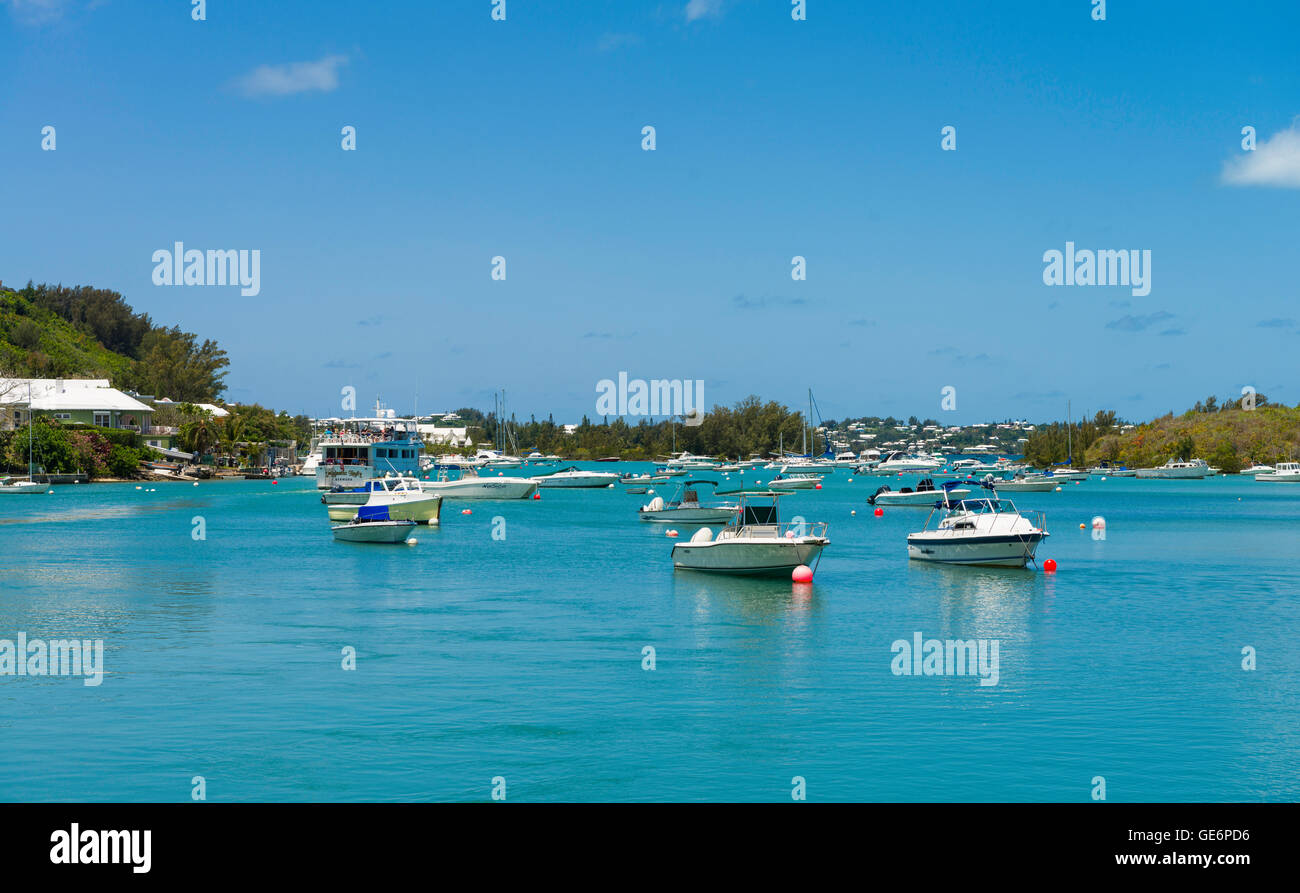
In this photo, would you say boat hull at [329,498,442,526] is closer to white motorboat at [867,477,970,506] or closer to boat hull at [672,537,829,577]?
boat hull at [672,537,829,577]

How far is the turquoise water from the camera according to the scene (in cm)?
1994

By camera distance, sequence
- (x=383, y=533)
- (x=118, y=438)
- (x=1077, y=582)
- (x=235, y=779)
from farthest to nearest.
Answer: (x=118, y=438), (x=383, y=533), (x=1077, y=582), (x=235, y=779)

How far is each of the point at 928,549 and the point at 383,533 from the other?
3147 cm

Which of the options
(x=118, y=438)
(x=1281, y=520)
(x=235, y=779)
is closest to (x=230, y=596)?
(x=235, y=779)

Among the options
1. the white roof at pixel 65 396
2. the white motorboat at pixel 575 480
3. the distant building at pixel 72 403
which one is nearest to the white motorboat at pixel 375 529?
the white motorboat at pixel 575 480

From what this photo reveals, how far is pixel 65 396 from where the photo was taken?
15212 cm

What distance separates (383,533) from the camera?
65.1 m

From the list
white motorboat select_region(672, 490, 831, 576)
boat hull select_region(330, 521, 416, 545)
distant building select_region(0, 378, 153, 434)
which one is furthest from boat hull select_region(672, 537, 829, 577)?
distant building select_region(0, 378, 153, 434)

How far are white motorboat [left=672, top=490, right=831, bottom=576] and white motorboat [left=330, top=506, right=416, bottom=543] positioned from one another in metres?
23.4

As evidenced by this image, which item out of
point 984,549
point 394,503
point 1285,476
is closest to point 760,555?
point 984,549

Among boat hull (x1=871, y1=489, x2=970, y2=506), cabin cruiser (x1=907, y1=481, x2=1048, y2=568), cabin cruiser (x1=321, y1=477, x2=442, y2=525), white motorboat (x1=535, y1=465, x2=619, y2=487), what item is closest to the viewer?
cabin cruiser (x1=907, y1=481, x2=1048, y2=568)

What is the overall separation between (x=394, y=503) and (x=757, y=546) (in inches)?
1288

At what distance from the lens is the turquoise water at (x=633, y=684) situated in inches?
785
